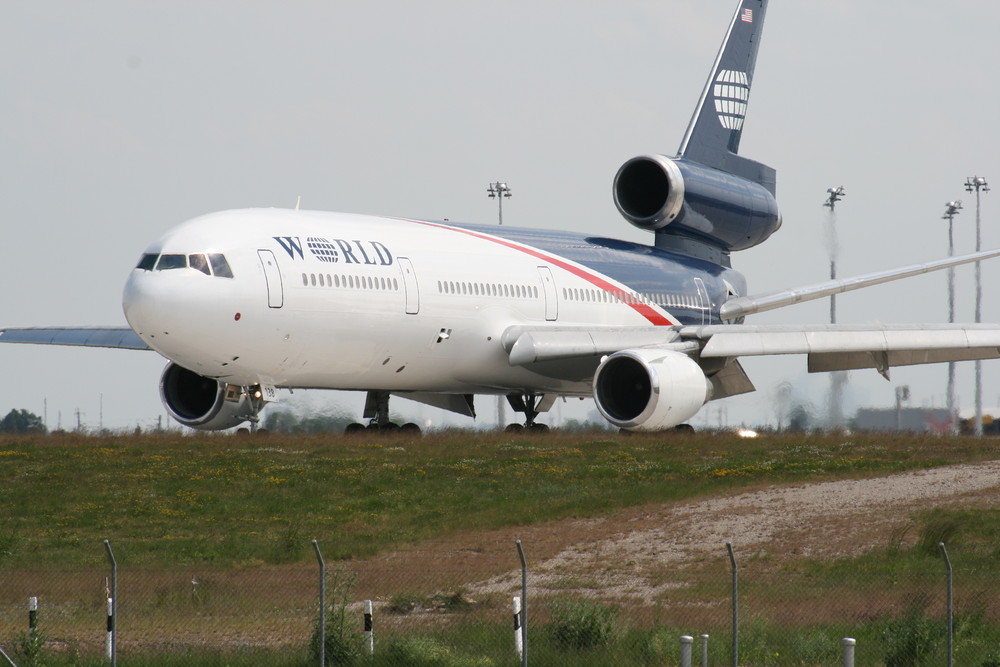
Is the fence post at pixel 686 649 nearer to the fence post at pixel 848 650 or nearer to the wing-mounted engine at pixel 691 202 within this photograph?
the fence post at pixel 848 650

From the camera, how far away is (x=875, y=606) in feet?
46.8

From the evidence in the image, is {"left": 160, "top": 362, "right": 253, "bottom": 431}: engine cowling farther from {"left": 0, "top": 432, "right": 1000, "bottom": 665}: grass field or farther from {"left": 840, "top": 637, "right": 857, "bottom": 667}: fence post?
{"left": 840, "top": 637, "right": 857, "bottom": 667}: fence post

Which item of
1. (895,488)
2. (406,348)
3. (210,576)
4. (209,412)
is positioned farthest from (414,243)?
(210,576)

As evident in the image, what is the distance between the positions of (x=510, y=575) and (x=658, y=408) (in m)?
11.1

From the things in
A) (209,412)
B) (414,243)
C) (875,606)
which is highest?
(414,243)

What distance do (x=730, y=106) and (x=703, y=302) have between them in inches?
239

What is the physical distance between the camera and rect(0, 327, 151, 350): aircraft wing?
29.0 metres

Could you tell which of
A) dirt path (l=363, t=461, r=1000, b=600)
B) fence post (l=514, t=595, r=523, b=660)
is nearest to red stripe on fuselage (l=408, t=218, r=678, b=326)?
dirt path (l=363, t=461, r=1000, b=600)

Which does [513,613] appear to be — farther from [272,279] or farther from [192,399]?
[192,399]

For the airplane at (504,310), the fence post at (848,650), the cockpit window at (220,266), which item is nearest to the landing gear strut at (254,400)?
the airplane at (504,310)

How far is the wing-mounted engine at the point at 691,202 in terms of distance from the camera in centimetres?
3331

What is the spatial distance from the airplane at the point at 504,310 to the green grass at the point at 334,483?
138 cm

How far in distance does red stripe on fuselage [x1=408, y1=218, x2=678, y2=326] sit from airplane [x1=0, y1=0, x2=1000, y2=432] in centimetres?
5

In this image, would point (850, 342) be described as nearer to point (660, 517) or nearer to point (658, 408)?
point (658, 408)
